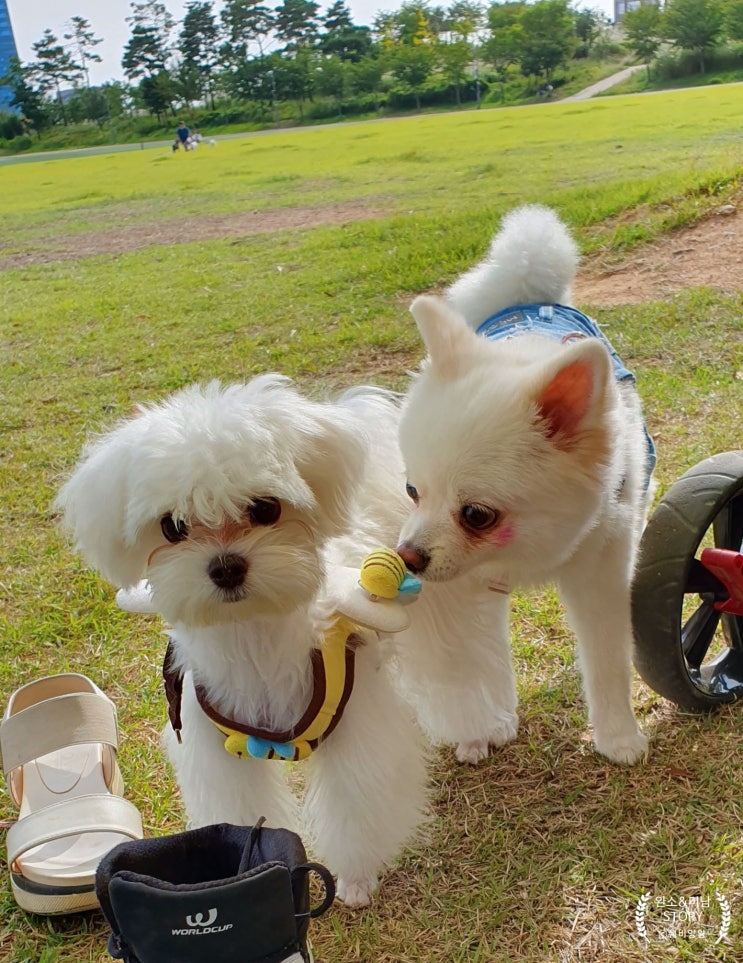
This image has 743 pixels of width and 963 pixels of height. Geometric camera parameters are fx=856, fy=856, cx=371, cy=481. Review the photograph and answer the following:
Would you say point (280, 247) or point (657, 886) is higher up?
point (280, 247)

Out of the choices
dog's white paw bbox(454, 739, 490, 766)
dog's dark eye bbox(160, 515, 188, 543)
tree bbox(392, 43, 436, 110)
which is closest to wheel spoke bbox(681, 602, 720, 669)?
dog's white paw bbox(454, 739, 490, 766)

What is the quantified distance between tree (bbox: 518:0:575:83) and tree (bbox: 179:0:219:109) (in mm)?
1491

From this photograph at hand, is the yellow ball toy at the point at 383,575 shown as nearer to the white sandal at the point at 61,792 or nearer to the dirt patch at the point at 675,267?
the white sandal at the point at 61,792

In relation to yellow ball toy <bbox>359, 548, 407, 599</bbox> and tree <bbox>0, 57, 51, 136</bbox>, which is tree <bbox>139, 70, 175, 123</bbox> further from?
yellow ball toy <bbox>359, 548, 407, 599</bbox>

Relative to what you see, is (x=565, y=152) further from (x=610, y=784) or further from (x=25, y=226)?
(x=610, y=784)

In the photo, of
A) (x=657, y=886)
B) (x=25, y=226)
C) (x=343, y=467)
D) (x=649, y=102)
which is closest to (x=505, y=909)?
(x=657, y=886)

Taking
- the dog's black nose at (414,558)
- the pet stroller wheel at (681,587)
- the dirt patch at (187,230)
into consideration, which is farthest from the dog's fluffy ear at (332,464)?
the dirt patch at (187,230)

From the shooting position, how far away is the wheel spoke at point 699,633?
5.78 feet

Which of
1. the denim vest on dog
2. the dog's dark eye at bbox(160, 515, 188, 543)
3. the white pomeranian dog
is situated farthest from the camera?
the denim vest on dog

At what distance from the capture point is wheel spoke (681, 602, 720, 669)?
1.76 meters

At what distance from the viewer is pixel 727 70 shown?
174 inches

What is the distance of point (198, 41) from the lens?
4.13 m

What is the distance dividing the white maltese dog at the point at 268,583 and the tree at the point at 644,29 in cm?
340

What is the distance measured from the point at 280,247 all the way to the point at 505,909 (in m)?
4.70
